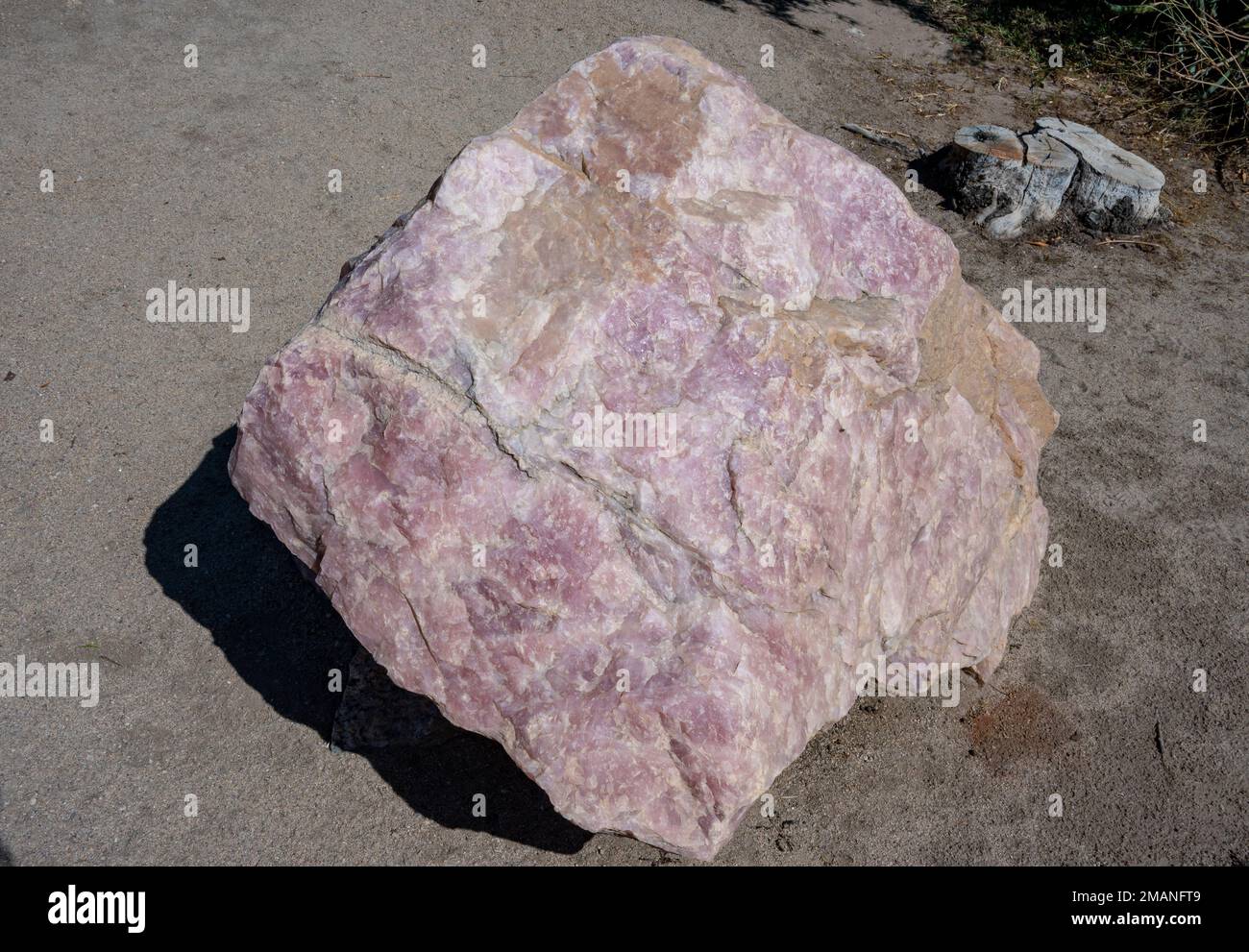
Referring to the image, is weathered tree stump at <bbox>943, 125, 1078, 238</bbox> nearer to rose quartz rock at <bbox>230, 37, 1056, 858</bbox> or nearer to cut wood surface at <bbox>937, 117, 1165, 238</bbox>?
cut wood surface at <bbox>937, 117, 1165, 238</bbox>


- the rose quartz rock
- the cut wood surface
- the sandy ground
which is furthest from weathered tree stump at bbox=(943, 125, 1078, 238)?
the rose quartz rock

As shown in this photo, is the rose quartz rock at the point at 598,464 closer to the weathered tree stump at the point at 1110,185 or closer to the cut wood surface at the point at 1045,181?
the cut wood surface at the point at 1045,181

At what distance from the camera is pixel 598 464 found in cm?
307

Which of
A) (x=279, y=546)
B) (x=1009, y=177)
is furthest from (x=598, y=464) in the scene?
(x=1009, y=177)

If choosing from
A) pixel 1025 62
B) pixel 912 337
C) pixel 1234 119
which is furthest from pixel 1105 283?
pixel 912 337

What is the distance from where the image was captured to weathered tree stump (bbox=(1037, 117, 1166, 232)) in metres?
6.52

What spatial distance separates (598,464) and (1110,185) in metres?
4.87

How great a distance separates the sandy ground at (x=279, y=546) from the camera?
146 inches

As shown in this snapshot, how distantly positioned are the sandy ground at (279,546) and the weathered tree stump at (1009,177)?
0.18 m

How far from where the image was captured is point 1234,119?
297 inches

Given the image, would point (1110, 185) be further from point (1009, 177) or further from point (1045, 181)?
point (1009, 177)

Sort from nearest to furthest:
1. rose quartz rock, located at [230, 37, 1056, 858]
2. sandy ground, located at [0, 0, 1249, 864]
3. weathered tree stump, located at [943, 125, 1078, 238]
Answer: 1. rose quartz rock, located at [230, 37, 1056, 858]
2. sandy ground, located at [0, 0, 1249, 864]
3. weathered tree stump, located at [943, 125, 1078, 238]

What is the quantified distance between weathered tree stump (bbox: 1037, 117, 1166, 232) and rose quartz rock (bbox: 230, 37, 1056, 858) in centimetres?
397

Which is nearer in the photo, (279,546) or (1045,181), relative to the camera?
(279,546)
